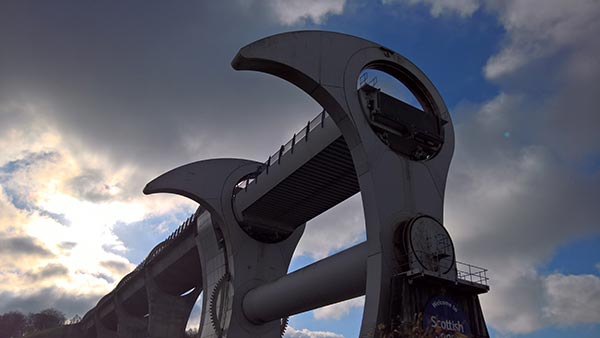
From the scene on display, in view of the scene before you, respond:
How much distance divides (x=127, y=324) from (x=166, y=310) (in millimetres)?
23305

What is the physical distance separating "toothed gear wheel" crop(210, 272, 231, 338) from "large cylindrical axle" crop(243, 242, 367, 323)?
Result: 166 inches

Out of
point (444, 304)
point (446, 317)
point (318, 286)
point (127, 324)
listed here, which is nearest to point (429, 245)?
point (444, 304)

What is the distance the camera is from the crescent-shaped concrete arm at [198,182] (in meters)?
42.2

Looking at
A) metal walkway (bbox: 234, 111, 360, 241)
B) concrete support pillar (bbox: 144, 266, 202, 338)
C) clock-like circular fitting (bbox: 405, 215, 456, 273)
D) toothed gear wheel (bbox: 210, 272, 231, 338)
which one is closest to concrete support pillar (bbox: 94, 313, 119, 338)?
concrete support pillar (bbox: 144, 266, 202, 338)

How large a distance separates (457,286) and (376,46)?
1358cm

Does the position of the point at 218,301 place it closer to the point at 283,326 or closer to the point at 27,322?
the point at 283,326

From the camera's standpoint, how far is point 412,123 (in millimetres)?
26719

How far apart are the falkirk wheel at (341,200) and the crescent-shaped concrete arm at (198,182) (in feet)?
0.31

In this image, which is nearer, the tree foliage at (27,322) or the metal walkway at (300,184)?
the metal walkway at (300,184)

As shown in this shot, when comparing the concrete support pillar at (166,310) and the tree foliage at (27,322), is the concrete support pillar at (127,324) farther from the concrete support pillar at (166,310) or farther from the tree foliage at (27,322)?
the tree foliage at (27,322)

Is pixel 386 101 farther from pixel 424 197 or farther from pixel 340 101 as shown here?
pixel 424 197

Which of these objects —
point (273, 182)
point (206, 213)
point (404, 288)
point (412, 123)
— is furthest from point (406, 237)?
point (206, 213)

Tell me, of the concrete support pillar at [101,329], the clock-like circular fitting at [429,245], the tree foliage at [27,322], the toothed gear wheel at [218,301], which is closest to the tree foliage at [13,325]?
the tree foliage at [27,322]

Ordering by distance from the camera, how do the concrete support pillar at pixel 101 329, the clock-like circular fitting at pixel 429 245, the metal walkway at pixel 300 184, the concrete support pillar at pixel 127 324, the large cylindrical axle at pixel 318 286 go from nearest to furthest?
the clock-like circular fitting at pixel 429 245
the large cylindrical axle at pixel 318 286
the metal walkway at pixel 300 184
the concrete support pillar at pixel 127 324
the concrete support pillar at pixel 101 329
